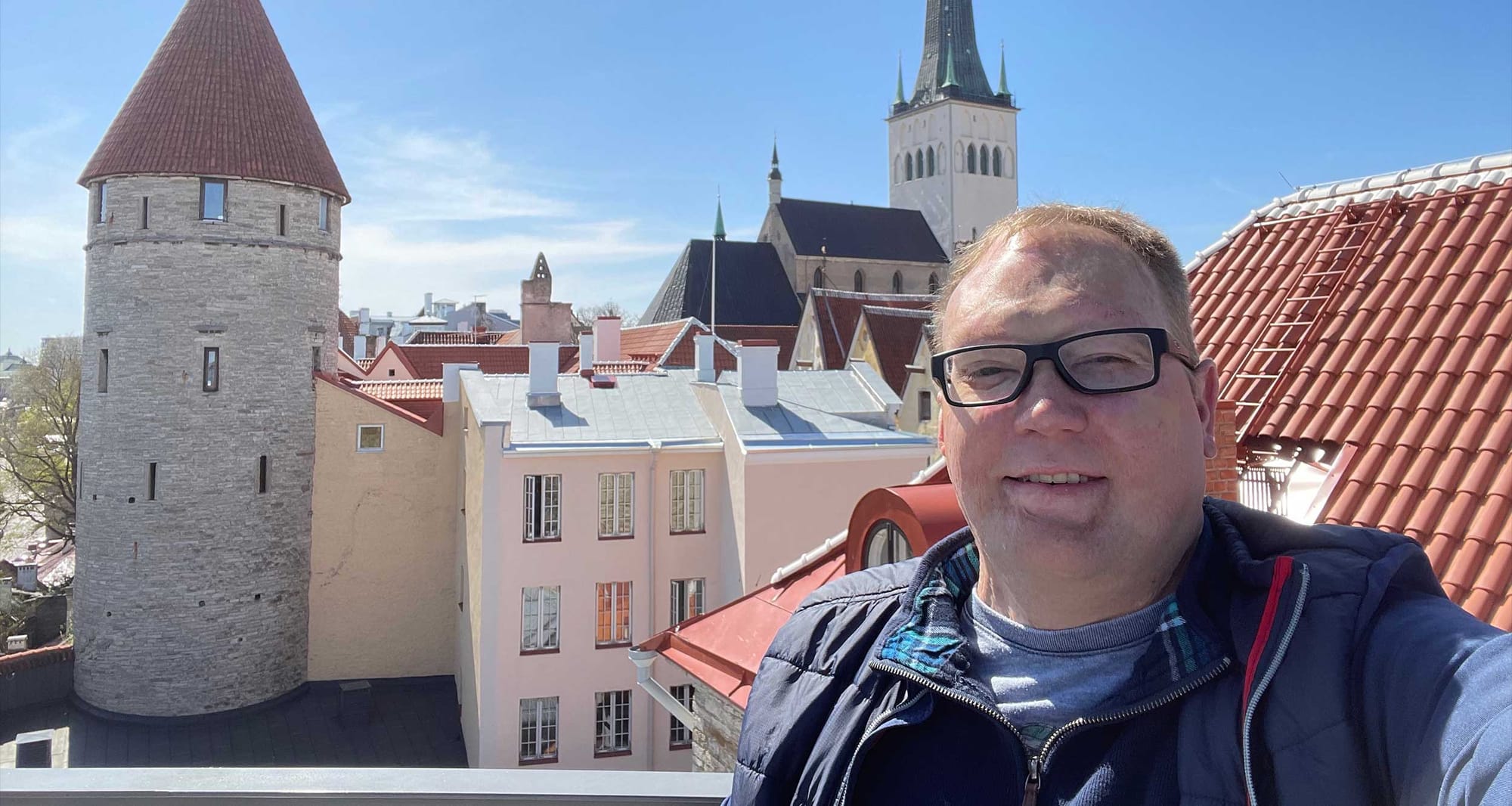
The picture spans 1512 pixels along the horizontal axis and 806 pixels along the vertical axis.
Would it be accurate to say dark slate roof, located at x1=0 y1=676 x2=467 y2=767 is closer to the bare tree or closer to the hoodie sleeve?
the bare tree

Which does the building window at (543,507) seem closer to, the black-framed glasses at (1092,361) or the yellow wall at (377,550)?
the yellow wall at (377,550)

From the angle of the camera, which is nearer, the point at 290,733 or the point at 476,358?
the point at 290,733

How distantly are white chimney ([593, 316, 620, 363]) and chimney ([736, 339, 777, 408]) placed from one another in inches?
586

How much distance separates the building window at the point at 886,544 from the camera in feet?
20.1

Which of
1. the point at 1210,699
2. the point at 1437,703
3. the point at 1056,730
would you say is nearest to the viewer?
the point at 1437,703

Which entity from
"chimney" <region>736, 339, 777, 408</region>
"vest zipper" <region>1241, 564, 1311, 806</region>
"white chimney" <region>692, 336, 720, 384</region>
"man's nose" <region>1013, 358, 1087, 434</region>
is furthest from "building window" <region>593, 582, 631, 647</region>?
"vest zipper" <region>1241, 564, 1311, 806</region>

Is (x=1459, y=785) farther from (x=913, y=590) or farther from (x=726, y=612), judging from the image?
(x=726, y=612)

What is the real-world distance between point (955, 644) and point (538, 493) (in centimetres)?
1547

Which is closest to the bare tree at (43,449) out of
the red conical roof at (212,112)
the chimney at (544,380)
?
the red conical roof at (212,112)

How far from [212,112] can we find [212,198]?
6.01ft

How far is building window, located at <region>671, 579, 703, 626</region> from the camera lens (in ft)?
57.8

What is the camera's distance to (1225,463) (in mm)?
5387

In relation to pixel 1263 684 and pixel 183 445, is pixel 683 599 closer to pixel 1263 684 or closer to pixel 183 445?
pixel 183 445

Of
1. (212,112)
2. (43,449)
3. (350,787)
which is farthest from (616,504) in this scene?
(43,449)
